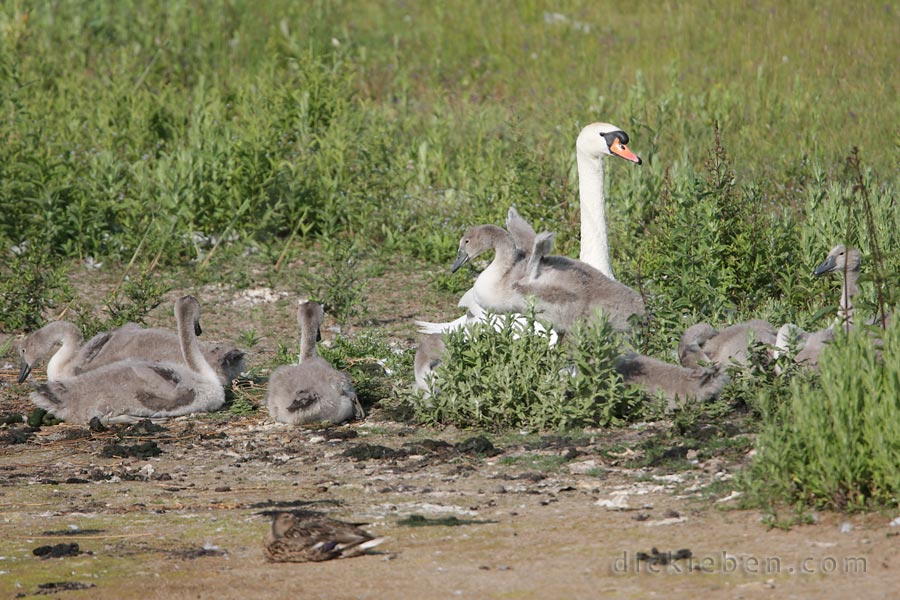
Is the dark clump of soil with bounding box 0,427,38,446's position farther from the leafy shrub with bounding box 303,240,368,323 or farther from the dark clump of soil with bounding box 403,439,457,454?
the leafy shrub with bounding box 303,240,368,323

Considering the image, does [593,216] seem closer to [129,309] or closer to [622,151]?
[622,151]

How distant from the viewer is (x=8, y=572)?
17.8 feet

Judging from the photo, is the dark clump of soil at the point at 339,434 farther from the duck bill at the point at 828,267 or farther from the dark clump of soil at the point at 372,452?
the duck bill at the point at 828,267

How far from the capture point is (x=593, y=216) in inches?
379

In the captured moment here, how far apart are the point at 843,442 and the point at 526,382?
2455 mm

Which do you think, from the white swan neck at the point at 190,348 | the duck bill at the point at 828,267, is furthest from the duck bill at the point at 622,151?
the white swan neck at the point at 190,348

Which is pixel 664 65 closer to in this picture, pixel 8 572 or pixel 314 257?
pixel 314 257

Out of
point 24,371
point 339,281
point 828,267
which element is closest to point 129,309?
point 24,371

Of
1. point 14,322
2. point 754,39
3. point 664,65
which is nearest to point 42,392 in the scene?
point 14,322

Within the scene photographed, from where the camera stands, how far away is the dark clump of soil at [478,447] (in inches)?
278

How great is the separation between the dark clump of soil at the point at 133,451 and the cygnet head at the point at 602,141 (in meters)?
3.99

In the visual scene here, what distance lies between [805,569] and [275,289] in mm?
7215

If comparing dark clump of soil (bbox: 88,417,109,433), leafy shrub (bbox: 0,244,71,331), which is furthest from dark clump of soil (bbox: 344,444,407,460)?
leafy shrub (bbox: 0,244,71,331)

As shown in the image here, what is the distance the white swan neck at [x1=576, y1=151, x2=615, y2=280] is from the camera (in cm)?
940
